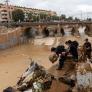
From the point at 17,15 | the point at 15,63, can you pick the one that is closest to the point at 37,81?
the point at 15,63

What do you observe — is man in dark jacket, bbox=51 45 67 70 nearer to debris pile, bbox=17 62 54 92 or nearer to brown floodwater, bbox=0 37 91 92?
brown floodwater, bbox=0 37 91 92

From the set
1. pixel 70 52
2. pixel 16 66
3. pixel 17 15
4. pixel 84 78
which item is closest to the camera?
pixel 84 78

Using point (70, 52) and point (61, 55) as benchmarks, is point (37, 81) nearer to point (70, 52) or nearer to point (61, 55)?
point (61, 55)

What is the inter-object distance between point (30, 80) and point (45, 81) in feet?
4.64

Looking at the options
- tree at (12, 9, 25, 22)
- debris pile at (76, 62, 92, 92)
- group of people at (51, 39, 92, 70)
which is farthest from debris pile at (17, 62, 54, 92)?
tree at (12, 9, 25, 22)

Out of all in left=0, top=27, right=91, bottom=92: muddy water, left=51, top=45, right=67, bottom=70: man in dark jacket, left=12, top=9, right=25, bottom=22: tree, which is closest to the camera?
left=51, top=45, right=67, bottom=70: man in dark jacket

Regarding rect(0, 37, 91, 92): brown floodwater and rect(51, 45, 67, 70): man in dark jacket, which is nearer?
rect(51, 45, 67, 70): man in dark jacket

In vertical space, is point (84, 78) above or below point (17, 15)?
above

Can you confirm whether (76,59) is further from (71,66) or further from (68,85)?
(68,85)

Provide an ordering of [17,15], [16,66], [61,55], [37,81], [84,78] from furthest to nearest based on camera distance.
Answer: [17,15], [16,66], [61,55], [37,81], [84,78]

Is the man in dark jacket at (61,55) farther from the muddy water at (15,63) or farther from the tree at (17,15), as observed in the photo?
the tree at (17,15)

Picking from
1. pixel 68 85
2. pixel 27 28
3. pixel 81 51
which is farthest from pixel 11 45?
pixel 68 85

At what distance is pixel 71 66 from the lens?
39.0 feet

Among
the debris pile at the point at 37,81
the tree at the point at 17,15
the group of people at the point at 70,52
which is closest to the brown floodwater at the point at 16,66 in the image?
the debris pile at the point at 37,81
